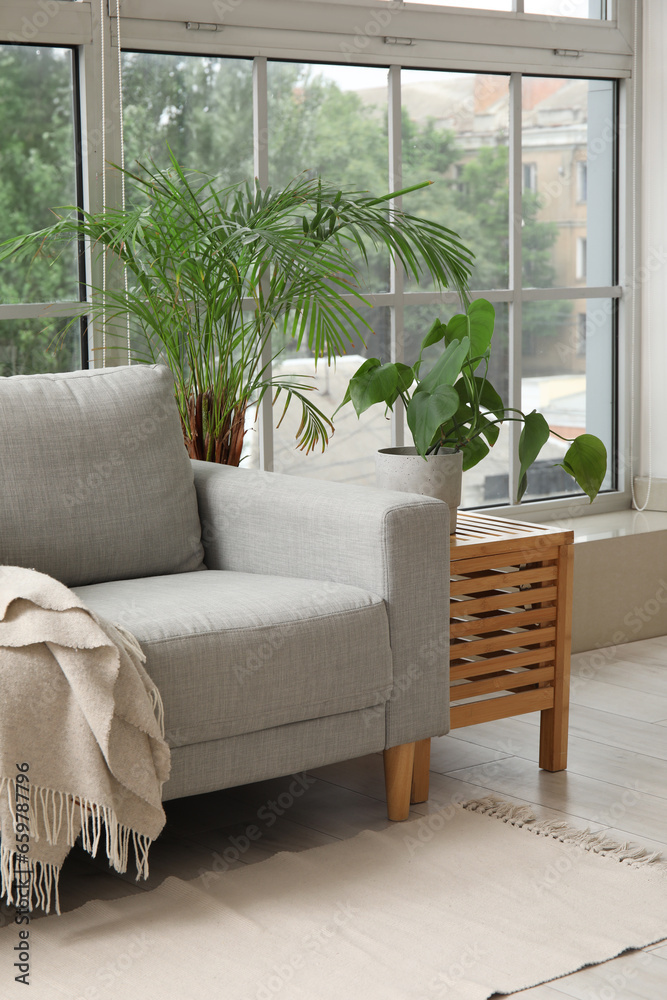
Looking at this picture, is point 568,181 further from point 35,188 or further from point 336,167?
point 35,188

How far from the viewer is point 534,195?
13.2 ft

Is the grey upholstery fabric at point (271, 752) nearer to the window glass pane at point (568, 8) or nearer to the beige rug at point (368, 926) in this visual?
the beige rug at point (368, 926)

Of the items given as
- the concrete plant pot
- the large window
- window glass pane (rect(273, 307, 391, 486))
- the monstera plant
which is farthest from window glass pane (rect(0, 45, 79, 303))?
the concrete plant pot

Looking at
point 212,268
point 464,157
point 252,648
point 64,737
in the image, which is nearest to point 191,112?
point 212,268

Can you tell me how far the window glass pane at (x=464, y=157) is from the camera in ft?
12.1

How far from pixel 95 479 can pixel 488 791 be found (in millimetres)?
1020

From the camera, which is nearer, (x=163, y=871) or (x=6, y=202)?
(x=163, y=871)

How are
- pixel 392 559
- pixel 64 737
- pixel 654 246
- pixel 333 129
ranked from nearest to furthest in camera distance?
pixel 64 737, pixel 392 559, pixel 333 129, pixel 654 246

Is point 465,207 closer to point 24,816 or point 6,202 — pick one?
point 6,202

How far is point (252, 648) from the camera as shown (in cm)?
206

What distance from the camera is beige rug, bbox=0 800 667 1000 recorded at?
1.73 meters

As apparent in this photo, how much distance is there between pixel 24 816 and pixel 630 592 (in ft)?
7.87

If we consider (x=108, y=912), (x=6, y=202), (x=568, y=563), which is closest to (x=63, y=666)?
(x=108, y=912)

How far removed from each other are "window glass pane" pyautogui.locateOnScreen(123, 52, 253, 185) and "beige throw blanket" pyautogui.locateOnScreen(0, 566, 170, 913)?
169cm
